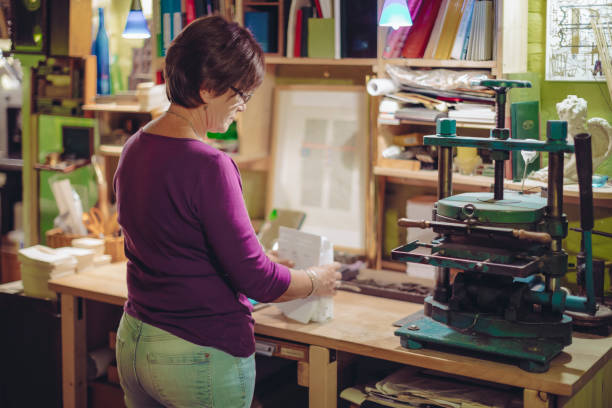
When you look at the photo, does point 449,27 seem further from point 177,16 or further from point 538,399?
point 538,399

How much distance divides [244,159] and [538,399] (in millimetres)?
1837

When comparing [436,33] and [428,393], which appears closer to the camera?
[428,393]

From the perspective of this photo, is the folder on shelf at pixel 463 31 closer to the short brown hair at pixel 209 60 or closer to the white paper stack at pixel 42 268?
the short brown hair at pixel 209 60

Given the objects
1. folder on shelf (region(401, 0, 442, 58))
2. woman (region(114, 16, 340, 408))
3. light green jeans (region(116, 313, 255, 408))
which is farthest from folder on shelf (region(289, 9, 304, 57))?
light green jeans (region(116, 313, 255, 408))

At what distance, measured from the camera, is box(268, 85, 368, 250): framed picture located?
3.31m

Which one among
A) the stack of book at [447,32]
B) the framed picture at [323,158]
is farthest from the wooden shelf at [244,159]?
the stack of book at [447,32]

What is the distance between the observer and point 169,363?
5.95 ft

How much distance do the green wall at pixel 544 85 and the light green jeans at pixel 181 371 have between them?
1609 mm

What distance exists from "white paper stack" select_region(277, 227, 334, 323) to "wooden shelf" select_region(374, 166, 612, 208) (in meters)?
0.60

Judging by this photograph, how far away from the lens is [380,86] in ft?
9.65

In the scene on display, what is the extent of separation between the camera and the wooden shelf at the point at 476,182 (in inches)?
101

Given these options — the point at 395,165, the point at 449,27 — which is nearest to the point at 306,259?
the point at 395,165

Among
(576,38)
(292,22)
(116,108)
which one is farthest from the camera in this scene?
(116,108)

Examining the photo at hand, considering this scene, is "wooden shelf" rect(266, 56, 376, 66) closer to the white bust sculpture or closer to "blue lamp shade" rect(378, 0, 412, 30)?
"blue lamp shade" rect(378, 0, 412, 30)
